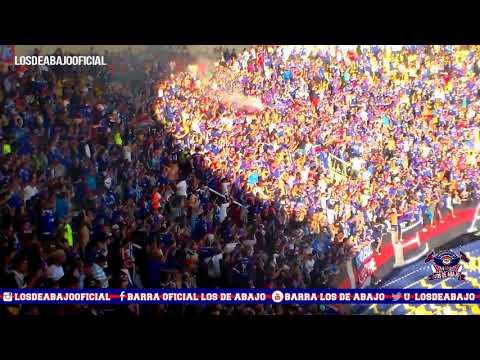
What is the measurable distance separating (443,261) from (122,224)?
2.38 metres

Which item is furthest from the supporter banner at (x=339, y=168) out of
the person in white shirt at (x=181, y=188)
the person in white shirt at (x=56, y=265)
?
the person in white shirt at (x=56, y=265)

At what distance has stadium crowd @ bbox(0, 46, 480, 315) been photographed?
17.1ft

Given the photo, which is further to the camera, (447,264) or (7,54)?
(447,264)

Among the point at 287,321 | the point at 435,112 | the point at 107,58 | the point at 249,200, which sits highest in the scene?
the point at 107,58

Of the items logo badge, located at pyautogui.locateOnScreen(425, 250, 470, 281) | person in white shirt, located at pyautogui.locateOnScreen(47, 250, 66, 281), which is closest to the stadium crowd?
person in white shirt, located at pyautogui.locateOnScreen(47, 250, 66, 281)

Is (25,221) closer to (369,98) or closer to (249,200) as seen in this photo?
(249,200)

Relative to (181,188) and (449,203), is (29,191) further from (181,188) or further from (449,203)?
(449,203)

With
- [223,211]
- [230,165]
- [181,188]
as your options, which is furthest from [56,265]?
[230,165]

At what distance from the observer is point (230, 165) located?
548 cm

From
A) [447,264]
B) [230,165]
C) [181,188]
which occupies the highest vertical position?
[230,165]

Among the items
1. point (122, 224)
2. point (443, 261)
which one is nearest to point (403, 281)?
point (443, 261)

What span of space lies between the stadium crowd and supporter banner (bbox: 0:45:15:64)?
0.31ft

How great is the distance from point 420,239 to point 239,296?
143cm

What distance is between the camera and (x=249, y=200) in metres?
5.47
